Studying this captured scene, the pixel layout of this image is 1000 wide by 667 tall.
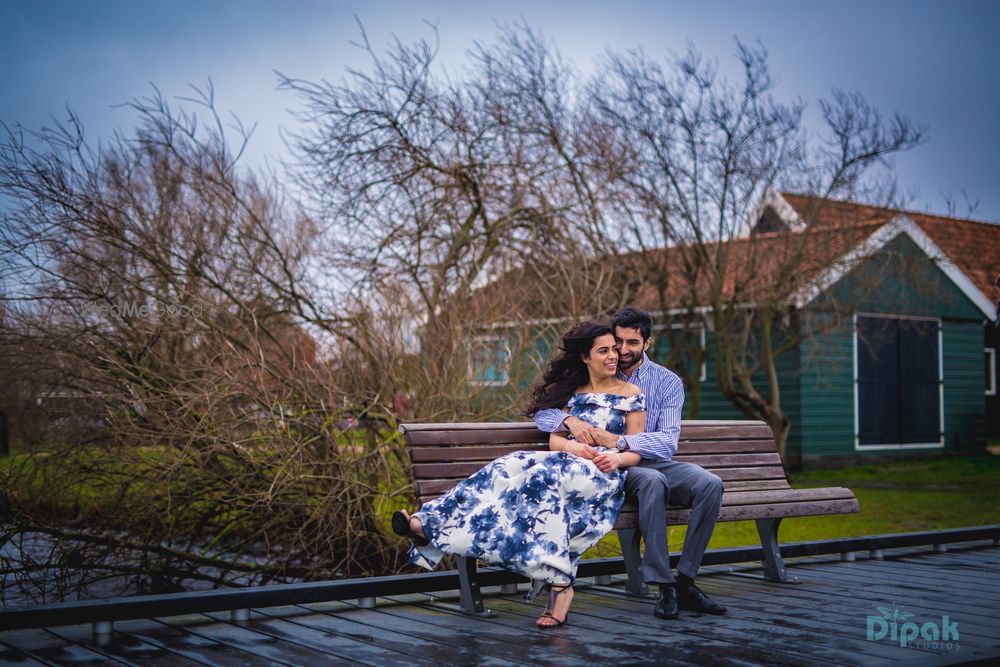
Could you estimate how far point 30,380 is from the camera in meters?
8.73

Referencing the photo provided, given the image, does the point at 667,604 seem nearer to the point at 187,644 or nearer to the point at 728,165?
the point at 187,644

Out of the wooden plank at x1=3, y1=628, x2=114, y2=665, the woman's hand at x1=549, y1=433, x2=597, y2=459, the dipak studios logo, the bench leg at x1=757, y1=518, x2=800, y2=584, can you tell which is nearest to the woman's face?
the woman's hand at x1=549, y1=433, x2=597, y2=459

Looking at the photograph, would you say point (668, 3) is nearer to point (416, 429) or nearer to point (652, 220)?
point (652, 220)

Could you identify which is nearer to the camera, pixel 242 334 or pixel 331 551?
pixel 331 551

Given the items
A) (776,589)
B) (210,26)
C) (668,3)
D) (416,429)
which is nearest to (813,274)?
(668,3)

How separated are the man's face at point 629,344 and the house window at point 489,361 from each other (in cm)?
286

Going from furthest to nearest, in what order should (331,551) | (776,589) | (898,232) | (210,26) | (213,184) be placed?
(898,232) → (210,26) → (213,184) → (331,551) → (776,589)

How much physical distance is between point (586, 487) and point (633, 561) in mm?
826

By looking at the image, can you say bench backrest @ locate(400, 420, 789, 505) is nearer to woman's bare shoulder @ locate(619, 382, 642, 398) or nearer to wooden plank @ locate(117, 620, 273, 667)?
woman's bare shoulder @ locate(619, 382, 642, 398)

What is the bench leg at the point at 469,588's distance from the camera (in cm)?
509

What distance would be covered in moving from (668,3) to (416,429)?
457 inches

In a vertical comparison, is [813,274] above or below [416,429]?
above

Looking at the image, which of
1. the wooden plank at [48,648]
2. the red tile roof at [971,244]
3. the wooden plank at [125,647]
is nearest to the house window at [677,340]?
the red tile roof at [971,244]

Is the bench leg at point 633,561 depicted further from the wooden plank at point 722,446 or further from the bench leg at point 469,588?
the bench leg at point 469,588
